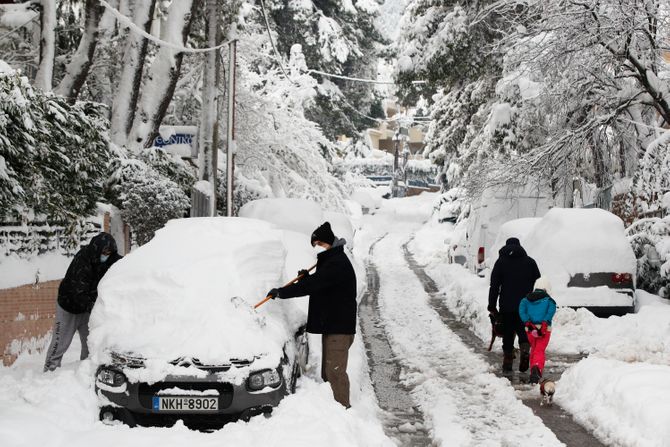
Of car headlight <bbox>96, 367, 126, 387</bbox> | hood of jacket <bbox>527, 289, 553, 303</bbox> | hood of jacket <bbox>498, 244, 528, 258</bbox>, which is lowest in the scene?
car headlight <bbox>96, 367, 126, 387</bbox>

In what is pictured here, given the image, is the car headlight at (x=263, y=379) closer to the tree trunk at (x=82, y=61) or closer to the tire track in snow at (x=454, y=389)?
the tire track in snow at (x=454, y=389)

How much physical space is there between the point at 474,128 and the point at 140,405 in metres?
21.9

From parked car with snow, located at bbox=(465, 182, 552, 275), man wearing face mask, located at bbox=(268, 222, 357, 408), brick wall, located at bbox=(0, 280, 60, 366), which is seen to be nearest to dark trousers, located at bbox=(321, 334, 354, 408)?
man wearing face mask, located at bbox=(268, 222, 357, 408)

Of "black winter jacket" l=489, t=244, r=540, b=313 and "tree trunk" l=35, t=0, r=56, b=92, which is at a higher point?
"tree trunk" l=35, t=0, r=56, b=92

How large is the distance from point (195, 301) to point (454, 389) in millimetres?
3457

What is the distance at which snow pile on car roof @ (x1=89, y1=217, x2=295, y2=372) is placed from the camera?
6.11 m

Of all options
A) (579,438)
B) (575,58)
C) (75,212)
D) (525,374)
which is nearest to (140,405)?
(579,438)

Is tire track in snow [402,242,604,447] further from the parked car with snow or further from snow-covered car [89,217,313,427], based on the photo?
snow-covered car [89,217,313,427]

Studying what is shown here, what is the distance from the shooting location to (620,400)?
22.9ft

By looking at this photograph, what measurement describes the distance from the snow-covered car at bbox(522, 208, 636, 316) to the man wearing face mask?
6217 mm

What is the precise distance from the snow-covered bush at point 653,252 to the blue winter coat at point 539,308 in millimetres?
5773

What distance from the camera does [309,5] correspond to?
34.3 metres

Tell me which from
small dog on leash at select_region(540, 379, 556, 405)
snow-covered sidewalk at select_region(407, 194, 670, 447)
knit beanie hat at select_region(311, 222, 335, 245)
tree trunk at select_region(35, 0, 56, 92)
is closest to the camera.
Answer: snow-covered sidewalk at select_region(407, 194, 670, 447)

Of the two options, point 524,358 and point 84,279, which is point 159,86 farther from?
point 524,358
